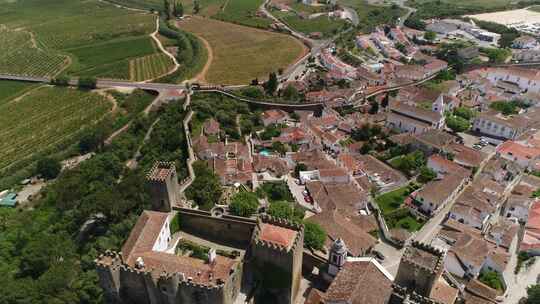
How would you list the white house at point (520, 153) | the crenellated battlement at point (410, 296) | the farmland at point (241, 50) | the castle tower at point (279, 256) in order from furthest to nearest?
the farmland at point (241, 50) → the white house at point (520, 153) → the castle tower at point (279, 256) → the crenellated battlement at point (410, 296)

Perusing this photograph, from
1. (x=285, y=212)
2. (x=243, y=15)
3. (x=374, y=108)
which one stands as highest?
(x=243, y=15)

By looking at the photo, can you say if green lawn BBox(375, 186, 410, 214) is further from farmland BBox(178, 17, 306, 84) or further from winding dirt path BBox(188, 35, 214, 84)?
winding dirt path BBox(188, 35, 214, 84)

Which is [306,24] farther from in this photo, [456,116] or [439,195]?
[439,195]

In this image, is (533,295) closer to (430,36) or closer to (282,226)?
(282,226)

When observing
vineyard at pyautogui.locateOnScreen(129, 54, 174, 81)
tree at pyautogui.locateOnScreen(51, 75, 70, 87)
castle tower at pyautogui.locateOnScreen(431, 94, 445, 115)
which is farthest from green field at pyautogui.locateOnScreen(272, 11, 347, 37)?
tree at pyautogui.locateOnScreen(51, 75, 70, 87)

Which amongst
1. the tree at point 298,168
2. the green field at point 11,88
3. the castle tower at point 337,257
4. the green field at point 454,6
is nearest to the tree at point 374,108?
the tree at point 298,168

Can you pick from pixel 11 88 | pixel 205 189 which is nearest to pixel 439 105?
pixel 205 189

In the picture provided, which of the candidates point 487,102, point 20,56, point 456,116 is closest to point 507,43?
point 487,102

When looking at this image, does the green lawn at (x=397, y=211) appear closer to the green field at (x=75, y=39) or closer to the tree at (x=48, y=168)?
the tree at (x=48, y=168)
